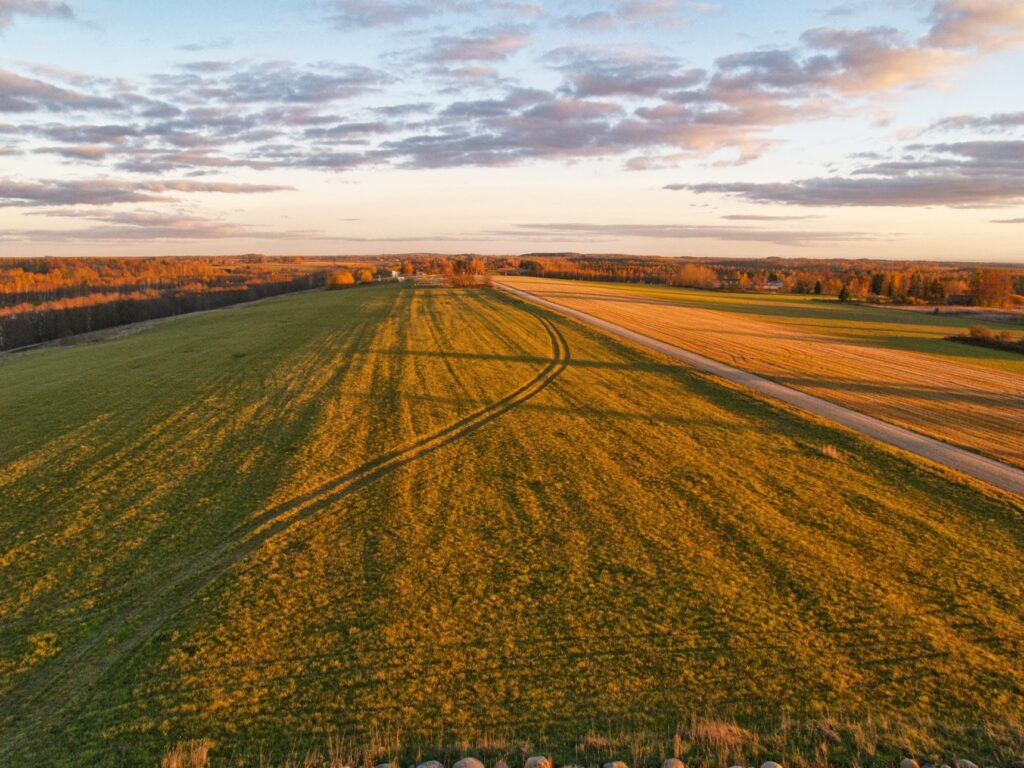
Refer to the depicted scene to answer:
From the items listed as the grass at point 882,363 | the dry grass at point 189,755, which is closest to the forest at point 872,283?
the grass at point 882,363

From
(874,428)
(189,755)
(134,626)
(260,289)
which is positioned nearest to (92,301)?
(260,289)

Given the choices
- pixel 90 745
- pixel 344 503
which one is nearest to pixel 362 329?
pixel 344 503

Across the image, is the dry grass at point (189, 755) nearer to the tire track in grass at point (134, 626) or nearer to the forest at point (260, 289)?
the tire track in grass at point (134, 626)

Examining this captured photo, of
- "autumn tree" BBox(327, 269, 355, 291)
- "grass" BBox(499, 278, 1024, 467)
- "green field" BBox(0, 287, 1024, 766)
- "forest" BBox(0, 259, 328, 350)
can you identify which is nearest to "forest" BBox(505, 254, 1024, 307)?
"grass" BBox(499, 278, 1024, 467)

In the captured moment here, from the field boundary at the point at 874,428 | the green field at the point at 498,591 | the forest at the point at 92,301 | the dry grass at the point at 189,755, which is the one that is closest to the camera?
the dry grass at the point at 189,755

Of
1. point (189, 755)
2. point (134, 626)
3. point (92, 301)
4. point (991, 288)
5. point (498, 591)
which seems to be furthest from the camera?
point (991, 288)

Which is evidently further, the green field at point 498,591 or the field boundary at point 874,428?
the field boundary at point 874,428

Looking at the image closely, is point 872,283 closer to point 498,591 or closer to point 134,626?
point 498,591
